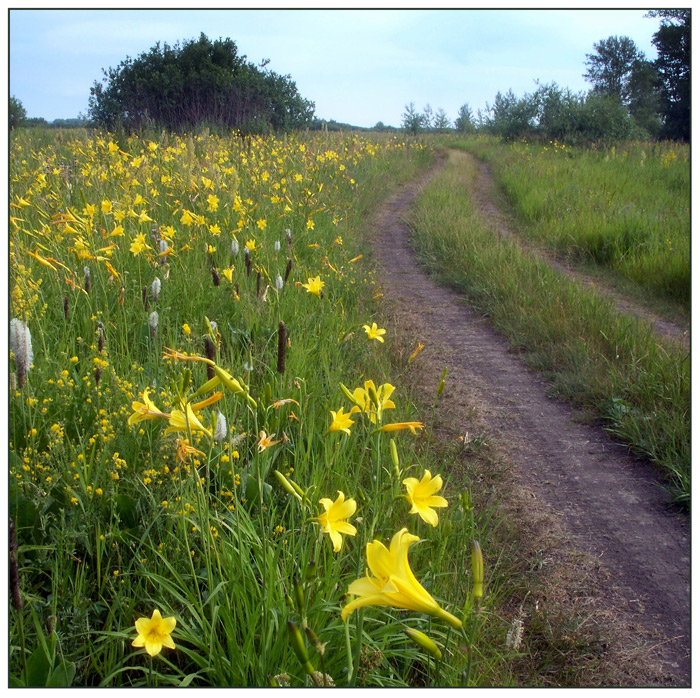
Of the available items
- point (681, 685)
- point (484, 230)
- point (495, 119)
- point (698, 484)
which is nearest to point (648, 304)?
point (484, 230)

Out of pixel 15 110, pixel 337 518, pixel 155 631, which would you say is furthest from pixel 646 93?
pixel 155 631

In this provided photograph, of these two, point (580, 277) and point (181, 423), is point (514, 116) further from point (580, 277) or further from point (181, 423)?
point (181, 423)

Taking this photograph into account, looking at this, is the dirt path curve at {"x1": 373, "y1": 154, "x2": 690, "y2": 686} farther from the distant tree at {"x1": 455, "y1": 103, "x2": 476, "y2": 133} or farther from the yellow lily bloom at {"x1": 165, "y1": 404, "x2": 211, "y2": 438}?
the distant tree at {"x1": 455, "y1": 103, "x2": 476, "y2": 133}

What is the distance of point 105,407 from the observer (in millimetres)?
2102

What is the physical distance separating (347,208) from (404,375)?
5.27 meters

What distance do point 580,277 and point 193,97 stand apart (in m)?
8.00

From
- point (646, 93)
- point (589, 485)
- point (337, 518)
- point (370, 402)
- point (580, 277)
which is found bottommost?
point (589, 485)

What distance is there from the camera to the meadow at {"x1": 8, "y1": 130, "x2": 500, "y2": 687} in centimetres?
127

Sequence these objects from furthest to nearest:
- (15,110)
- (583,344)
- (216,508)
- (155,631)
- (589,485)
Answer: (583,344) → (15,110) → (589,485) → (216,508) → (155,631)

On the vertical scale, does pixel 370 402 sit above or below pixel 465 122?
below

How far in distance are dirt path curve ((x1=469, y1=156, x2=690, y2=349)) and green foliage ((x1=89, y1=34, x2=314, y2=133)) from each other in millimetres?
4203

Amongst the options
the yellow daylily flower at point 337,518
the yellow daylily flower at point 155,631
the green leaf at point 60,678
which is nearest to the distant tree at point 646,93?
the yellow daylily flower at point 337,518

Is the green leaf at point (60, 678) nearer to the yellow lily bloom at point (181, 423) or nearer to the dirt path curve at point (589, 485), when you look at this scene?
the yellow lily bloom at point (181, 423)

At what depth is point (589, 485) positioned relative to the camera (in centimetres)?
266
